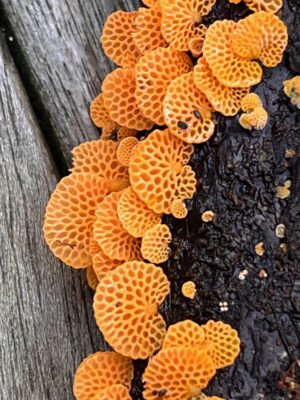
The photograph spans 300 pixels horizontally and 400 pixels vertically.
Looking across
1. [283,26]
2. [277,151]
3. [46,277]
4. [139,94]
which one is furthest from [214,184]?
[46,277]

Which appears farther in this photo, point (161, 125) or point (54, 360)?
point (54, 360)

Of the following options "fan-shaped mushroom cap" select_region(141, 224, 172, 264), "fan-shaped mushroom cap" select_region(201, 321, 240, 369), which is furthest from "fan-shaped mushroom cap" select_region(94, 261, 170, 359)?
"fan-shaped mushroom cap" select_region(201, 321, 240, 369)

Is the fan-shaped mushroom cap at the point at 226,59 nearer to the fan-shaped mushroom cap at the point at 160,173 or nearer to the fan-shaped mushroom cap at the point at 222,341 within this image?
the fan-shaped mushroom cap at the point at 160,173

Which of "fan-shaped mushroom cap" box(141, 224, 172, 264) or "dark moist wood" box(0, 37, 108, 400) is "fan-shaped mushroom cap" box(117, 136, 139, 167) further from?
"dark moist wood" box(0, 37, 108, 400)

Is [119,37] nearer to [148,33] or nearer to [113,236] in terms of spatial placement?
[148,33]

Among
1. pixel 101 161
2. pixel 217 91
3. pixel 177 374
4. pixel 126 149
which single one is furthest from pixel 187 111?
pixel 177 374

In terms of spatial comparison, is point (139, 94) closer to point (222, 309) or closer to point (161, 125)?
point (161, 125)
